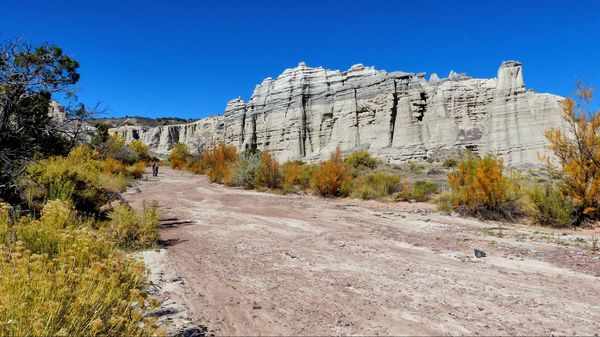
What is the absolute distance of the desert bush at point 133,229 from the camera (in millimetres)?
6219

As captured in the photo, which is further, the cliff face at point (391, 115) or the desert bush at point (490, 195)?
the cliff face at point (391, 115)

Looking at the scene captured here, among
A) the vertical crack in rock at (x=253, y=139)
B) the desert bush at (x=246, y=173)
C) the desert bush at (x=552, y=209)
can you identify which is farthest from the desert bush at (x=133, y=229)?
the vertical crack in rock at (x=253, y=139)

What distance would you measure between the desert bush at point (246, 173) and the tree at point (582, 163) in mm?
14032

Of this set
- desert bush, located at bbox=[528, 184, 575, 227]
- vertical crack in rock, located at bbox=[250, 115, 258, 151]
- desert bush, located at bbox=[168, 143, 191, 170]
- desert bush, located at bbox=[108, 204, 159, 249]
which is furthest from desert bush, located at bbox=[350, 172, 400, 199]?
vertical crack in rock, located at bbox=[250, 115, 258, 151]

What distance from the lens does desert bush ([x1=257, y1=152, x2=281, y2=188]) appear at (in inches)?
781

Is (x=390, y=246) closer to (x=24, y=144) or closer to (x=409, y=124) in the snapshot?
(x=24, y=144)

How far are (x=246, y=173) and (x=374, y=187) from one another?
7.94 metres

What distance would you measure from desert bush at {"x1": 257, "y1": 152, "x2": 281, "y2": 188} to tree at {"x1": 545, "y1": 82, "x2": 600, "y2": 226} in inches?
490

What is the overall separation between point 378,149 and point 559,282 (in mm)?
36074

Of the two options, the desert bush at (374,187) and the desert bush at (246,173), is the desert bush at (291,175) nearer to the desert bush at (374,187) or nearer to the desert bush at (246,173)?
the desert bush at (246,173)

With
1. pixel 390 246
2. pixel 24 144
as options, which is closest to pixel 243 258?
pixel 390 246

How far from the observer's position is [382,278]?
16.0 feet

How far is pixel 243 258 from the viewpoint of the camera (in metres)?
5.87

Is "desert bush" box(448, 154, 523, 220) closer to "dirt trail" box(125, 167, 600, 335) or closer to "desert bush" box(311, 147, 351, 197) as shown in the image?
"dirt trail" box(125, 167, 600, 335)
